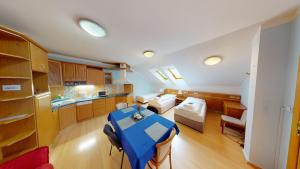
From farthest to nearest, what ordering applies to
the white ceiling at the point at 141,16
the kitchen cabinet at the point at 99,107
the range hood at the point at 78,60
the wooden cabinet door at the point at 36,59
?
the kitchen cabinet at the point at 99,107 < the range hood at the point at 78,60 < the wooden cabinet door at the point at 36,59 < the white ceiling at the point at 141,16

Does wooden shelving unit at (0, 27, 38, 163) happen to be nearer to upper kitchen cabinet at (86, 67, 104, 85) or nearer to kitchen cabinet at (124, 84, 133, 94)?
upper kitchen cabinet at (86, 67, 104, 85)

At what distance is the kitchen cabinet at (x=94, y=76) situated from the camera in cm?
344

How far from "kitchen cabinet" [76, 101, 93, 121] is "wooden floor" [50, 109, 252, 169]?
61 centimetres

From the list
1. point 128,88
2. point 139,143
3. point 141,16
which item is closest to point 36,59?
point 141,16

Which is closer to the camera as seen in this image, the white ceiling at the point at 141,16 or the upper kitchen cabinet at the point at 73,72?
the white ceiling at the point at 141,16

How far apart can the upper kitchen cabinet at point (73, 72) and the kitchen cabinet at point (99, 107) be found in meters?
1.02

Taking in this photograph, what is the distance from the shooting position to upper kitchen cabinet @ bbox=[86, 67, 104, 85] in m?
3.44

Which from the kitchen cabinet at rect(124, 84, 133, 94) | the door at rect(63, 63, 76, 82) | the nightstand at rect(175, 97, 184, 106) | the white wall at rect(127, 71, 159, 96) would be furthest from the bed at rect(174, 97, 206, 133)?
the door at rect(63, 63, 76, 82)

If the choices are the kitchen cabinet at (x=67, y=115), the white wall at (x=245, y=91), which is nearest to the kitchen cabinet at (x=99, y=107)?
the kitchen cabinet at (x=67, y=115)

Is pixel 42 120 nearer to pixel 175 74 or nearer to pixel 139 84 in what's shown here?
pixel 139 84

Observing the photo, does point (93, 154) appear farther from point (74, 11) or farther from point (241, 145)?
point (241, 145)

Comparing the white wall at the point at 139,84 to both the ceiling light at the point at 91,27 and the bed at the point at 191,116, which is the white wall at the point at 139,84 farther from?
the ceiling light at the point at 91,27

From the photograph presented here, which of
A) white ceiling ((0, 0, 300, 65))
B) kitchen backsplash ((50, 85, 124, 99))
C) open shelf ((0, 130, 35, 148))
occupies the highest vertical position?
white ceiling ((0, 0, 300, 65))

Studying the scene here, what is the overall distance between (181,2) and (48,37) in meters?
2.64
